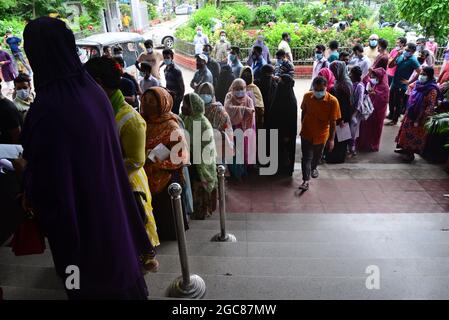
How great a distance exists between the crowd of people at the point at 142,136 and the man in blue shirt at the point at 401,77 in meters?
0.03

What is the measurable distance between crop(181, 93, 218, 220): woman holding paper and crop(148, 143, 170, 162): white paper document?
798 millimetres

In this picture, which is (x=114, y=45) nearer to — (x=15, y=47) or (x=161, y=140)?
(x=15, y=47)

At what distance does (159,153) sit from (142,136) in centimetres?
67

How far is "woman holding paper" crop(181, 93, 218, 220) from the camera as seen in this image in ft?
13.5

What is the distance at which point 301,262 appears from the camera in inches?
120

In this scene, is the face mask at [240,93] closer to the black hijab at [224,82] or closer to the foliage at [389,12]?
the black hijab at [224,82]

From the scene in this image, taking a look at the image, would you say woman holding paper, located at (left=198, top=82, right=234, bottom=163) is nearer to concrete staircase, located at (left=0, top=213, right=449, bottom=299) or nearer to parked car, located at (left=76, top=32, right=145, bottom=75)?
concrete staircase, located at (left=0, top=213, right=449, bottom=299)

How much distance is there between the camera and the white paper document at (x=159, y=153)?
11.0ft

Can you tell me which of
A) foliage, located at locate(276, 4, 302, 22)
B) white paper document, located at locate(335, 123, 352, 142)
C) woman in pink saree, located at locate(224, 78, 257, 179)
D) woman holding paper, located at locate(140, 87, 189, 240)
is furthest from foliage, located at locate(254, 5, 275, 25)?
woman holding paper, located at locate(140, 87, 189, 240)

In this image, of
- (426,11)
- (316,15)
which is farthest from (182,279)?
(316,15)

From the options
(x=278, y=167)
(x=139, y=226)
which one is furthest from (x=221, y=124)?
(x=139, y=226)

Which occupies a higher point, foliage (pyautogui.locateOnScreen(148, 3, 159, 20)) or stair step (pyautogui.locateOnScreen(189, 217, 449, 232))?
foliage (pyautogui.locateOnScreen(148, 3, 159, 20))

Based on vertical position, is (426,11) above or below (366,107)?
above

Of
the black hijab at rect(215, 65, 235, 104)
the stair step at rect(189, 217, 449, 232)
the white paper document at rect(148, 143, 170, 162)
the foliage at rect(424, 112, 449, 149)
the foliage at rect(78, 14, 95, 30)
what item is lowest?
the stair step at rect(189, 217, 449, 232)
